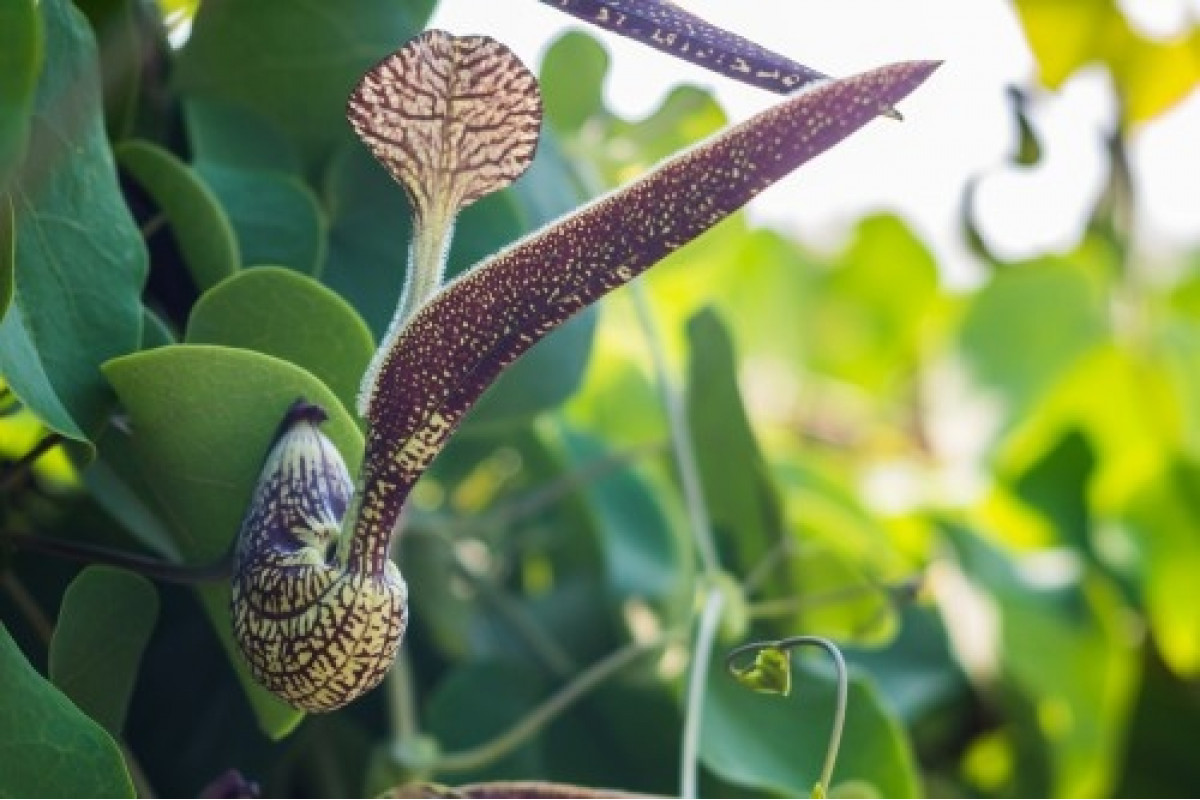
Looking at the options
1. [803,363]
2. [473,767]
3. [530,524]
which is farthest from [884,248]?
[473,767]

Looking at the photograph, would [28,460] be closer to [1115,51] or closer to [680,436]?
[680,436]

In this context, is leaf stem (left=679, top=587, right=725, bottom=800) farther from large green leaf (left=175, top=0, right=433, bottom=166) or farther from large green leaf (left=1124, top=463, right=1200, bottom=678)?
large green leaf (left=1124, top=463, right=1200, bottom=678)

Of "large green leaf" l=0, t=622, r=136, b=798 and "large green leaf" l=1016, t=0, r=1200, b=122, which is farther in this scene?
"large green leaf" l=1016, t=0, r=1200, b=122

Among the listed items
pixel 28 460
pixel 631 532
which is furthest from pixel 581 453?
pixel 28 460

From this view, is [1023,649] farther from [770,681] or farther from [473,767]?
[770,681]

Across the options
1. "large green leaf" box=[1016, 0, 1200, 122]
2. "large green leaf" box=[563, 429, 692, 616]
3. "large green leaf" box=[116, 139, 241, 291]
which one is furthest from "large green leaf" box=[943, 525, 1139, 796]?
"large green leaf" box=[116, 139, 241, 291]

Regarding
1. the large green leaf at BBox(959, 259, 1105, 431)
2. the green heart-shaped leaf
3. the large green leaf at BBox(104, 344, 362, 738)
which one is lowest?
the large green leaf at BBox(959, 259, 1105, 431)
